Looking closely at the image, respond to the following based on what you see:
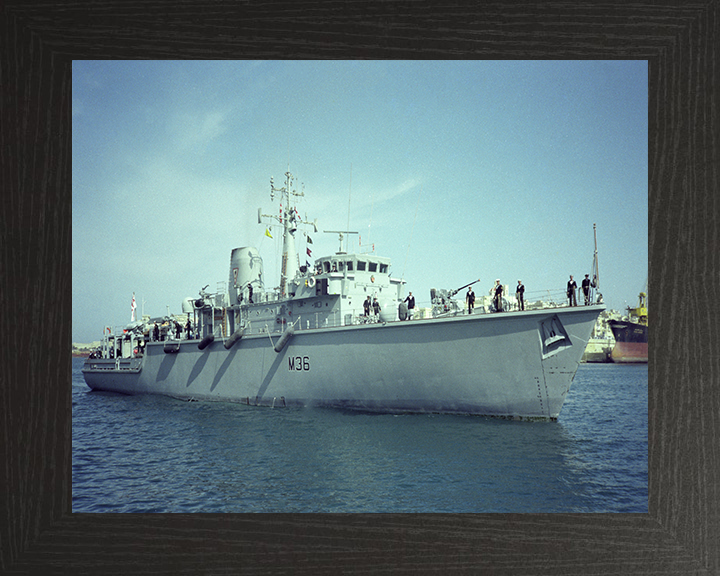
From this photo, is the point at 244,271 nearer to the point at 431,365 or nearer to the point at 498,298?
the point at 431,365

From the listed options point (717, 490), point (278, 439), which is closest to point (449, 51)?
point (717, 490)

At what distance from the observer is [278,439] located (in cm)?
890

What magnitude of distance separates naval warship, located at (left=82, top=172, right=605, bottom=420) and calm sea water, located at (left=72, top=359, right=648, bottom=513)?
1.75 feet

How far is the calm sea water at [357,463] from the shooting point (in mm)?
5684

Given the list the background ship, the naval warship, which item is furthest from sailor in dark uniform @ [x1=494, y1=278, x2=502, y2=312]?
the background ship

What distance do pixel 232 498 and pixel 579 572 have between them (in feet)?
12.6

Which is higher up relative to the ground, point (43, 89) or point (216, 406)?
point (43, 89)

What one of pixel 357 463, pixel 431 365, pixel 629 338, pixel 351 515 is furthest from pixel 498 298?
pixel 629 338

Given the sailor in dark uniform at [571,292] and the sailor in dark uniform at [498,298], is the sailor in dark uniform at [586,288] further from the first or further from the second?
the sailor in dark uniform at [498,298]

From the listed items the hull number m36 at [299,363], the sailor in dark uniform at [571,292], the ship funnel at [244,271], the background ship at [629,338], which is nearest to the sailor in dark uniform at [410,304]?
the hull number m36 at [299,363]

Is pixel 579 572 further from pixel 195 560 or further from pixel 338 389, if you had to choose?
pixel 338 389

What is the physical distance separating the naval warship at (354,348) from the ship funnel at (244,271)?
0.11 feet

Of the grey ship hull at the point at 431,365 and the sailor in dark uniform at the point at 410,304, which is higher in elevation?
the sailor in dark uniform at the point at 410,304

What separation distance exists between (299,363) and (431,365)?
11.0ft
